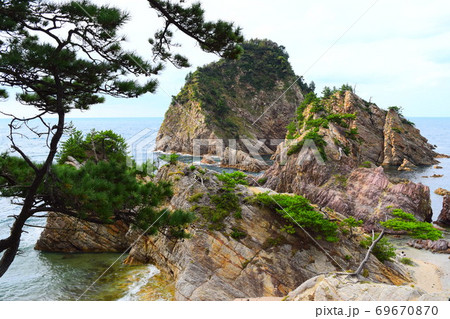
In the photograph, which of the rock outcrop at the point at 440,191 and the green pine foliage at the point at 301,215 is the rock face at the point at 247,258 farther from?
the rock outcrop at the point at 440,191

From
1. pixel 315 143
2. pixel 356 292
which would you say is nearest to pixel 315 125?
pixel 315 143

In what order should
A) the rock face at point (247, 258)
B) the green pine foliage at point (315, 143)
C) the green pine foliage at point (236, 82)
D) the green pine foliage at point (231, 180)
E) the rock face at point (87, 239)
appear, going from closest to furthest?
1. the rock face at point (247, 258)
2. the green pine foliage at point (231, 180)
3. the rock face at point (87, 239)
4. the green pine foliage at point (315, 143)
5. the green pine foliage at point (236, 82)

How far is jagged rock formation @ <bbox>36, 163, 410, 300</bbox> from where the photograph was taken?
10969 mm

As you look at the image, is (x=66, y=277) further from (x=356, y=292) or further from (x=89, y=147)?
(x=356, y=292)

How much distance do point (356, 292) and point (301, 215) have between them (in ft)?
21.4

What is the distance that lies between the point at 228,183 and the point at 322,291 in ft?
26.8

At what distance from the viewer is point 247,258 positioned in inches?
463

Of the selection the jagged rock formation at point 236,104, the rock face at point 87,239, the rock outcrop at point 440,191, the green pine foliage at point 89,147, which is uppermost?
the jagged rock formation at point 236,104

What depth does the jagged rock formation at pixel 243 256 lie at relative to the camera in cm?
1097

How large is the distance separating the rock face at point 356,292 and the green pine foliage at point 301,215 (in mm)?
4982

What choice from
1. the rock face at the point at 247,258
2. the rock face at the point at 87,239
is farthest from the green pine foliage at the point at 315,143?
the rock face at the point at 87,239


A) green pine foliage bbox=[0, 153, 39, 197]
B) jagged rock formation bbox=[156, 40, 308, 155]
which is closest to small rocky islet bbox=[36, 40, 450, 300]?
green pine foliage bbox=[0, 153, 39, 197]

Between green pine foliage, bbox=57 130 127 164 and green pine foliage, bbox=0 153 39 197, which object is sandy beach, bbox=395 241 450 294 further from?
green pine foliage, bbox=57 130 127 164

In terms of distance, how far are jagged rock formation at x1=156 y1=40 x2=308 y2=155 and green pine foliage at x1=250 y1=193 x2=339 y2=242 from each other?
4636 cm
